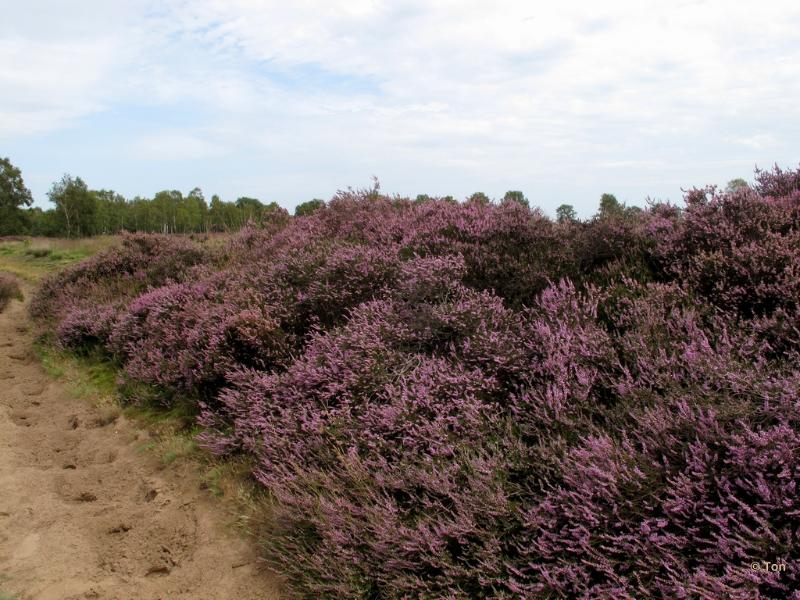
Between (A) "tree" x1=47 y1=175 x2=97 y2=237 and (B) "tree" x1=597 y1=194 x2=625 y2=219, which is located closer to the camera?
(B) "tree" x1=597 y1=194 x2=625 y2=219

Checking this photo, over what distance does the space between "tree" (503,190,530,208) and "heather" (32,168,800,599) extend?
1.20ft

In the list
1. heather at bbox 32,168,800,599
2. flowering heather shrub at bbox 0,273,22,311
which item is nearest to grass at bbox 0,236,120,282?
flowering heather shrub at bbox 0,273,22,311

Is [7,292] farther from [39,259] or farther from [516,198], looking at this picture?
[516,198]

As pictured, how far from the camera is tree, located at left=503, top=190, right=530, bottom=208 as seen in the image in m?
7.05

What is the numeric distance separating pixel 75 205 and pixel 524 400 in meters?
51.2

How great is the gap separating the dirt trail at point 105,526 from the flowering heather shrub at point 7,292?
9.74 meters

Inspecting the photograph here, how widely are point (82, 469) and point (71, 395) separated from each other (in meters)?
2.78

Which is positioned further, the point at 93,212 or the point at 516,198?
the point at 93,212

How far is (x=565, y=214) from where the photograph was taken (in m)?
6.86

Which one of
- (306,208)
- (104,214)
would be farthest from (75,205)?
(306,208)

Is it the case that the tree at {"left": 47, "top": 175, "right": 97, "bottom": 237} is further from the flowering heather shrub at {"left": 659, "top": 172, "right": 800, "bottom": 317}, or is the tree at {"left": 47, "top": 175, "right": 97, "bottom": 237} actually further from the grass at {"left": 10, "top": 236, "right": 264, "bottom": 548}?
the flowering heather shrub at {"left": 659, "top": 172, "right": 800, "bottom": 317}

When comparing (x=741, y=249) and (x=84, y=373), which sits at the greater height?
(x=741, y=249)

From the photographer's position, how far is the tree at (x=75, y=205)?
45.0 meters

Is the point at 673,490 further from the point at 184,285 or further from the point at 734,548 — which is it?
the point at 184,285
